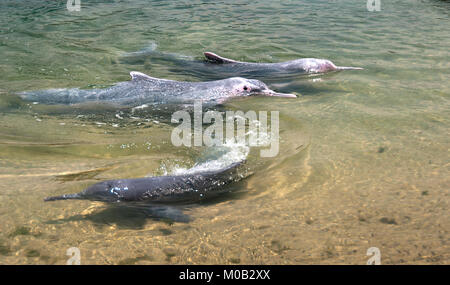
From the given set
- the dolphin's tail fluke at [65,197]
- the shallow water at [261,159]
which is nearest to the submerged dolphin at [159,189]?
the dolphin's tail fluke at [65,197]

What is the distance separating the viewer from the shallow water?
354 cm

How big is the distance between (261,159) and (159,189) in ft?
4.94

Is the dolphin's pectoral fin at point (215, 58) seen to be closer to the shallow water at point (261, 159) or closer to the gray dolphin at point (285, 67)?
the gray dolphin at point (285, 67)

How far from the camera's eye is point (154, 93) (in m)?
7.12

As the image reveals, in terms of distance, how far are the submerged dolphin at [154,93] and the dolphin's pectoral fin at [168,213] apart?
326cm

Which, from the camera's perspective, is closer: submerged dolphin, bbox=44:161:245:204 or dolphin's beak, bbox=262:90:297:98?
submerged dolphin, bbox=44:161:245:204

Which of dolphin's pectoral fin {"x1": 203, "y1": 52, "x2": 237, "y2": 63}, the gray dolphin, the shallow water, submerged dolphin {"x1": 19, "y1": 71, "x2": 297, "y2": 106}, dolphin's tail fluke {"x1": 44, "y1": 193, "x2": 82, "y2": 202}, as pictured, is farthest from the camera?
dolphin's pectoral fin {"x1": 203, "y1": 52, "x2": 237, "y2": 63}

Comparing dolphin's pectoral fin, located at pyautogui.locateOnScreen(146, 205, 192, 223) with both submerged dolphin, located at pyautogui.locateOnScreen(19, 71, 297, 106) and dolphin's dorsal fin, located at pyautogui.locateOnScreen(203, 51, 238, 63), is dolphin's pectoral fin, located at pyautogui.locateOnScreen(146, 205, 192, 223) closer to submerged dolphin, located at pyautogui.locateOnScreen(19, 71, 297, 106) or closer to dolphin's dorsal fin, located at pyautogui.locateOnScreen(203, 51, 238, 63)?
submerged dolphin, located at pyautogui.locateOnScreen(19, 71, 297, 106)

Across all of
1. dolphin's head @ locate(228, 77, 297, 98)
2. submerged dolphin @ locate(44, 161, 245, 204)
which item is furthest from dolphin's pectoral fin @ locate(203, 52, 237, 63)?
submerged dolphin @ locate(44, 161, 245, 204)

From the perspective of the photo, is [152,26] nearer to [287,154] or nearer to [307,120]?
[307,120]

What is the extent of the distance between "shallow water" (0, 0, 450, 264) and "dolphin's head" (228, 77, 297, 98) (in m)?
0.13

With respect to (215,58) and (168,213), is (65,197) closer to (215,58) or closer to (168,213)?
(168,213)
